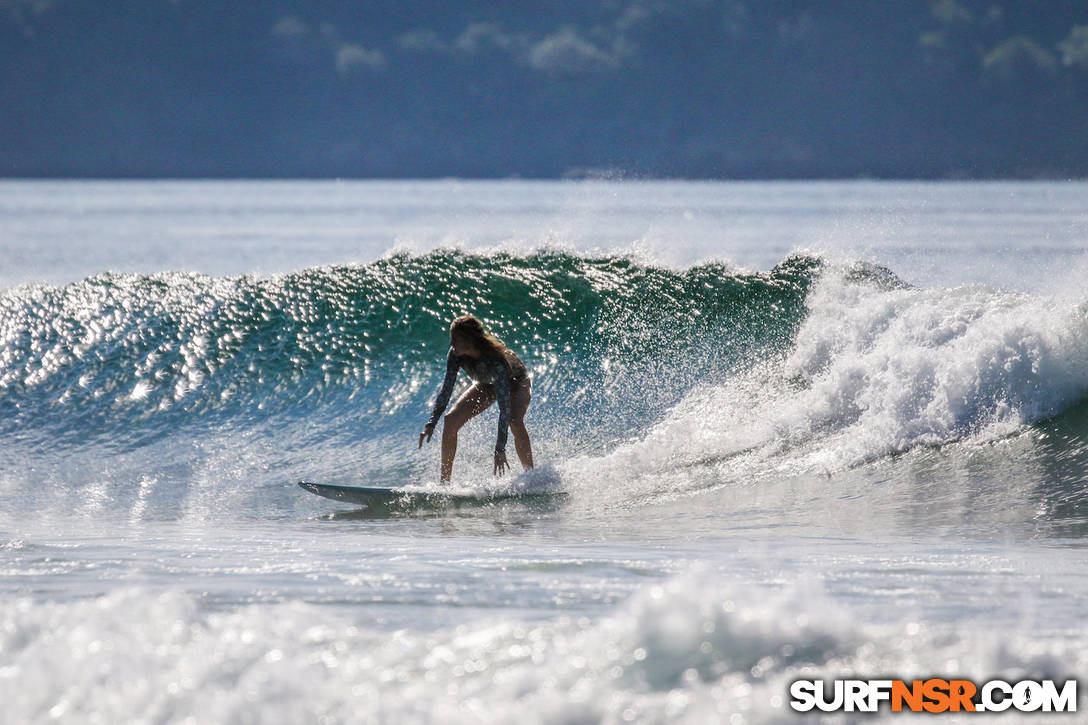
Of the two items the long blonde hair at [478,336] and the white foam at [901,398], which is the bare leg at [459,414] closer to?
the long blonde hair at [478,336]

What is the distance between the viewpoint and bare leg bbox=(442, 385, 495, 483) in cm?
802

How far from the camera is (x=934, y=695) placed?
3299 mm

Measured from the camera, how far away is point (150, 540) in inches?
245

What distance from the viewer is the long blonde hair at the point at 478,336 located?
7.76 meters

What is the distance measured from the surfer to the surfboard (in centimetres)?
29

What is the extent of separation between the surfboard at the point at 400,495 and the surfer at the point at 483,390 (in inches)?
11.4

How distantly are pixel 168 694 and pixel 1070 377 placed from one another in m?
7.05

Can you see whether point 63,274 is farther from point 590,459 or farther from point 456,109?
point 456,109

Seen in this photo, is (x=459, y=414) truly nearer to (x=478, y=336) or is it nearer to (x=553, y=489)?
(x=478, y=336)

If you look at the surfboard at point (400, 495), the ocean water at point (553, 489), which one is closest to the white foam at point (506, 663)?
the ocean water at point (553, 489)

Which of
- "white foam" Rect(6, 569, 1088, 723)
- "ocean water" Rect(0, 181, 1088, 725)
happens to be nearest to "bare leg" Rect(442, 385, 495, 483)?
"ocean water" Rect(0, 181, 1088, 725)

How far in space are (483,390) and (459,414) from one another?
0.76 ft

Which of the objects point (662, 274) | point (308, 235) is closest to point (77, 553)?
point (662, 274)

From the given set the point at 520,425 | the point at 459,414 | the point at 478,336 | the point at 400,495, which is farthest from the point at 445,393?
the point at 400,495
